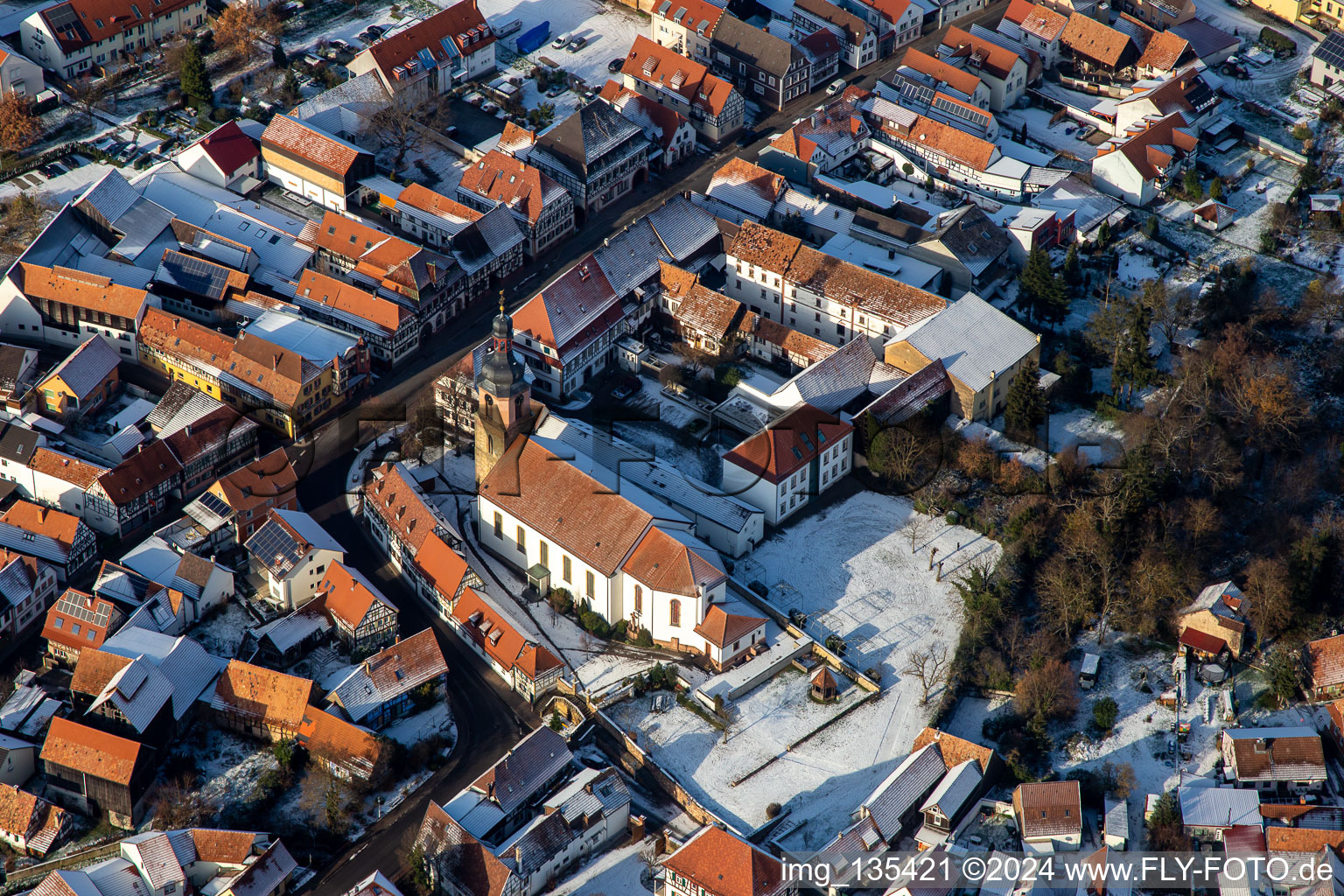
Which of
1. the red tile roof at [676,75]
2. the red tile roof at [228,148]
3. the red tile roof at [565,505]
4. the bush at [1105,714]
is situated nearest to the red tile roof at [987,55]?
the red tile roof at [676,75]

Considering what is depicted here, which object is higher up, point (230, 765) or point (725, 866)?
point (725, 866)

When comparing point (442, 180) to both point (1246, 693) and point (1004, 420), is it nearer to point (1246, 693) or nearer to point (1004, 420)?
point (1004, 420)

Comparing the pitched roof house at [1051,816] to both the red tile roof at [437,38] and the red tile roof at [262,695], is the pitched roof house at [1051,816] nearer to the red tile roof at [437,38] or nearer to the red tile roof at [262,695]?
the red tile roof at [262,695]

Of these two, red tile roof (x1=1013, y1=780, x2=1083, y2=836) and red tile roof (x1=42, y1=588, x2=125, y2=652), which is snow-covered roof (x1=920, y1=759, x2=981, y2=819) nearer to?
red tile roof (x1=1013, y1=780, x2=1083, y2=836)

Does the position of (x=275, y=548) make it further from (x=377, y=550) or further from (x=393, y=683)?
(x=393, y=683)

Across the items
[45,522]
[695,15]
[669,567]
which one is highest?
[695,15]

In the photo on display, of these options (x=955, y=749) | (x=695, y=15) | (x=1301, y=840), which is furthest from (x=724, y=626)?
(x=695, y=15)

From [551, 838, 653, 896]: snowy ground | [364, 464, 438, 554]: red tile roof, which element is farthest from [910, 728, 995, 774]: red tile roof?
[364, 464, 438, 554]: red tile roof
